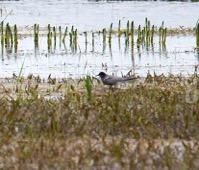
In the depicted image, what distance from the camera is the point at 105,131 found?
7.20 m

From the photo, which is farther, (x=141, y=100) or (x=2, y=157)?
(x=141, y=100)

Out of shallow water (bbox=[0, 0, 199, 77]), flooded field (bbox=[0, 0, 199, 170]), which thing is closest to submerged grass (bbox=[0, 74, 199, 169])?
flooded field (bbox=[0, 0, 199, 170])

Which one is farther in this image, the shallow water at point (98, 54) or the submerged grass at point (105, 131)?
the shallow water at point (98, 54)

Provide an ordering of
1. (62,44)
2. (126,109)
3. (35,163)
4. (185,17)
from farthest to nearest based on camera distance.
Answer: (185,17)
(62,44)
(126,109)
(35,163)

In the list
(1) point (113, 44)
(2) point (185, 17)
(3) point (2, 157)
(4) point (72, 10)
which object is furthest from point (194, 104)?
(4) point (72, 10)

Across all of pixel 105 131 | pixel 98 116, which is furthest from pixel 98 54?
pixel 105 131

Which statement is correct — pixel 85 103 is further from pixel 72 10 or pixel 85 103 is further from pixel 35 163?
pixel 72 10

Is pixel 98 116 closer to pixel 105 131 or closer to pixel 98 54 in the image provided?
pixel 105 131

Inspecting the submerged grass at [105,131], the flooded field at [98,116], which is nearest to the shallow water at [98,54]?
the flooded field at [98,116]

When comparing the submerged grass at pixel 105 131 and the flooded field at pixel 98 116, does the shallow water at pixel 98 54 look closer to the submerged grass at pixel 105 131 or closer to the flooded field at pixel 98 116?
the flooded field at pixel 98 116

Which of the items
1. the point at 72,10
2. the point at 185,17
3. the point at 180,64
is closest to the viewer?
the point at 180,64

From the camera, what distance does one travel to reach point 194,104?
8.13 meters

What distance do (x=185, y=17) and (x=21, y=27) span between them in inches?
267

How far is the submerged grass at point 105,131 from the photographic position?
5.84m
